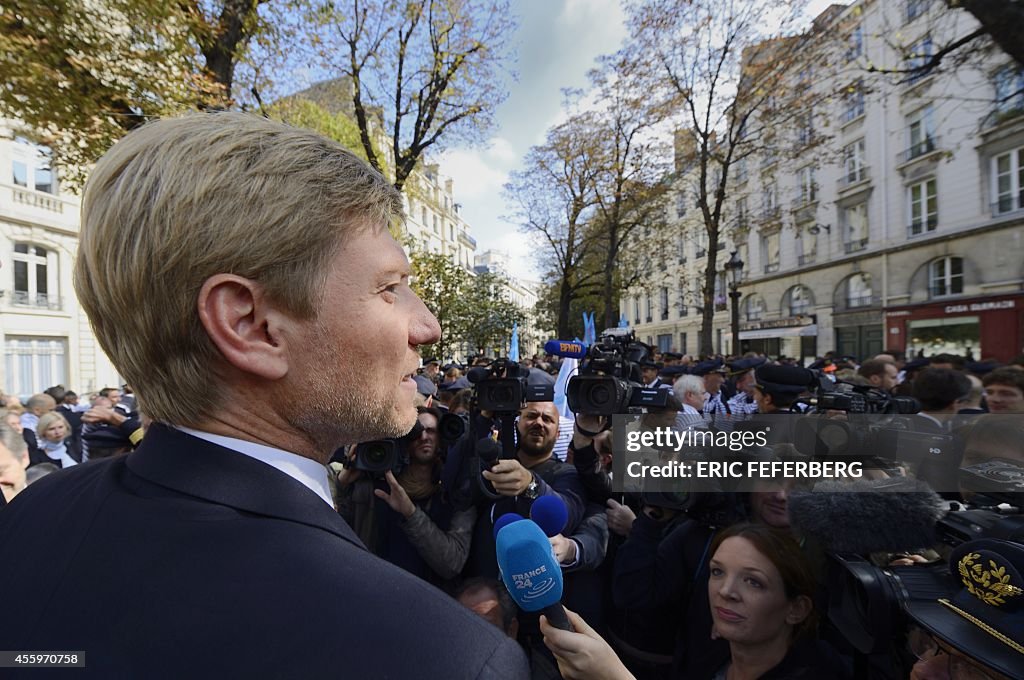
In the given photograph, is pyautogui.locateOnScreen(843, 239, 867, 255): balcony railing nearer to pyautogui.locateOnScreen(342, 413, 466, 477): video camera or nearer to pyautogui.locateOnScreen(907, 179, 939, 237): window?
pyautogui.locateOnScreen(907, 179, 939, 237): window

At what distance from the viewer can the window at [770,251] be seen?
3154 centimetres

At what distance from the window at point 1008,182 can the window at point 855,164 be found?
6.50 metres

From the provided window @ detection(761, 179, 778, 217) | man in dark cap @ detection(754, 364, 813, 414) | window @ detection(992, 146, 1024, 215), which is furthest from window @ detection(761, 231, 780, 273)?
man in dark cap @ detection(754, 364, 813, 414)

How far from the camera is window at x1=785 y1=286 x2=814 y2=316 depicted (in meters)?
28.9

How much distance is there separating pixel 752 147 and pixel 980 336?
38.6 feet

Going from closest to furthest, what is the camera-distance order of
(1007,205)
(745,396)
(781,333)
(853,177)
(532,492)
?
(532,492)
(745,396)
(1007,205)
(853,177)
(781,333)

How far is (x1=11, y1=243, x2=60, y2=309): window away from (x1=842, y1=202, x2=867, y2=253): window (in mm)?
34636

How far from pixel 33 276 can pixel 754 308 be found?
1425 inches

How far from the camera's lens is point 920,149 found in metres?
22.0

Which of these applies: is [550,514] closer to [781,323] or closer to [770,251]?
[781,323]

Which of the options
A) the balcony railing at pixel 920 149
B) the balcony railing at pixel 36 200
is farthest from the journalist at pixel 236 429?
the balcony railing at pixel 920 149

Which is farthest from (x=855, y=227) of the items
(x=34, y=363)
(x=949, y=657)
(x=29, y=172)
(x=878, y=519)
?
(x=34, y=363)

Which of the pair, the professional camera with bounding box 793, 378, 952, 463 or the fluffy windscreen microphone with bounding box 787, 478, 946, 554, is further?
the professional camera with bounding box 793, 378, 952, 463

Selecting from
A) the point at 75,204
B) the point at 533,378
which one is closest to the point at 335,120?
the point at 533,378
